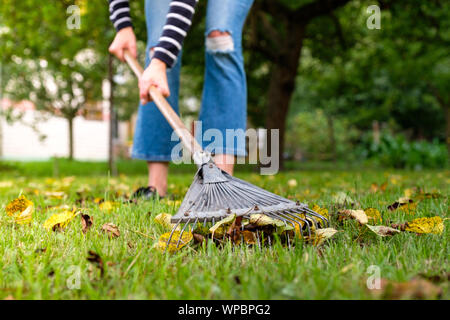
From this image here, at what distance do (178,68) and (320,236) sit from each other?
1529 mm

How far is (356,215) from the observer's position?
1.41m

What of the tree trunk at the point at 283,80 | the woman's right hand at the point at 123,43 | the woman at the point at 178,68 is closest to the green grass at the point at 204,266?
the woman at the point at 178,68

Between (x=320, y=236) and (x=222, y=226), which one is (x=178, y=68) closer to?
(x=222, y=226)

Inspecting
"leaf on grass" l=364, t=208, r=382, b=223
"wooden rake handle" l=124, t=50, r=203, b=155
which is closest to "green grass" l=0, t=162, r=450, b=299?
"leaf on grass" l=364, t=208, r=382, b=223

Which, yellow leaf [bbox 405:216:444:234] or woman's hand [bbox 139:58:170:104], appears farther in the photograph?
woman's hand [bbox 139:58:170:104]

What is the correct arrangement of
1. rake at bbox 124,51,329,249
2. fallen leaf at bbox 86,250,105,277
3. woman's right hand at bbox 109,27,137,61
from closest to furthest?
fallen leaf at bbox 86,250,105,277 < rake at bbox 124,51,329,249 < woman's right hand at bbox 109,27,137,61

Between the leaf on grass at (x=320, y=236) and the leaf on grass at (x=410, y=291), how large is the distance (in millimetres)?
381

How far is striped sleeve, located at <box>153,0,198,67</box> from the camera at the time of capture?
195 cm

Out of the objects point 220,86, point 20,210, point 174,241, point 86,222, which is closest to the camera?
point 174,241

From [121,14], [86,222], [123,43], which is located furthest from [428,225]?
[121,14]

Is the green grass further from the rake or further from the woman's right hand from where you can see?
the woman's right hand

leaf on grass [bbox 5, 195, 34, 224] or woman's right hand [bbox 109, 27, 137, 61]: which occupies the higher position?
woman's right hand [bbox 109, 27, 137, 61]
